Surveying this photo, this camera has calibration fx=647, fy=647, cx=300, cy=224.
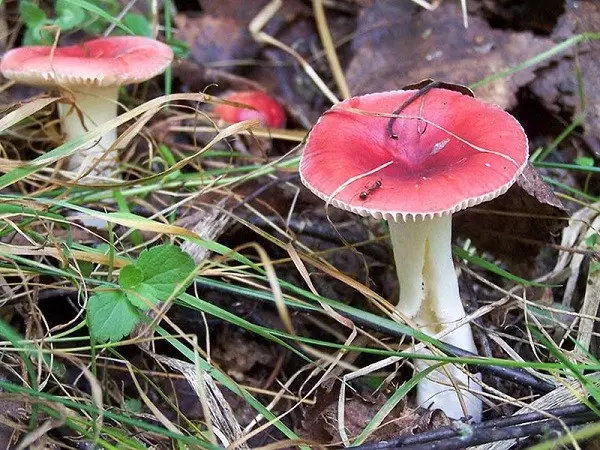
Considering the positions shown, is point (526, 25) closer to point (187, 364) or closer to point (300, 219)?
point (300, 219)

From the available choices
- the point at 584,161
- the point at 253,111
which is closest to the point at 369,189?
the point at 584,161

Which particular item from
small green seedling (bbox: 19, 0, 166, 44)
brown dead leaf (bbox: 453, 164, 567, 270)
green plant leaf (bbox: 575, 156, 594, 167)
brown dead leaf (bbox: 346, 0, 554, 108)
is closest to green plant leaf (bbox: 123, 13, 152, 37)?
small green seedling (bbox: 19, 0, 166, 44)

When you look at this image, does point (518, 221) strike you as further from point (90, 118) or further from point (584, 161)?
point (90, 118)

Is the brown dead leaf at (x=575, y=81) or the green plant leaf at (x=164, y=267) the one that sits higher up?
the brown dead leaf at (x=575, y=81)

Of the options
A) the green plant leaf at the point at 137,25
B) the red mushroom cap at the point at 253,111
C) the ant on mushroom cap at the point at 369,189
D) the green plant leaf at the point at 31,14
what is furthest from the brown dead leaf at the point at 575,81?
the green plant leaf at the point at 31,14

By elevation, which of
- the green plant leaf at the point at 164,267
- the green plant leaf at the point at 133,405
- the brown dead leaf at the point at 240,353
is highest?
the green plant leaf at the point at 164,267

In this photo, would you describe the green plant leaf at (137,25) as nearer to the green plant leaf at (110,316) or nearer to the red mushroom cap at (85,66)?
the red mushroom cap at (85,66)

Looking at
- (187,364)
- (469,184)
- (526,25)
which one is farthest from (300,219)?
(526,25)

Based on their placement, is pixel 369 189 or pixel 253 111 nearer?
pixel 369 189
